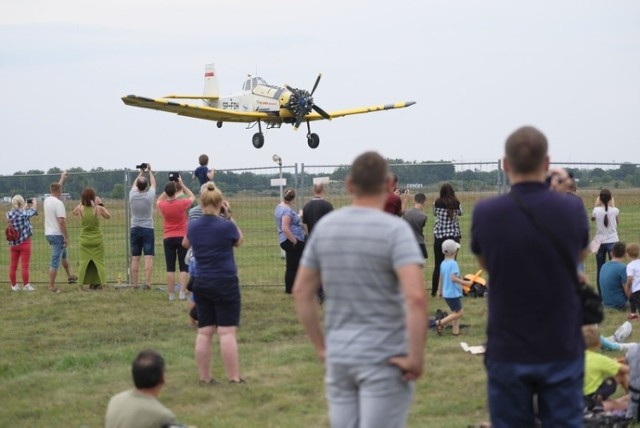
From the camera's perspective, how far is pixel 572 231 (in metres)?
4.50

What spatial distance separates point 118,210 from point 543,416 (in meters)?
13.7

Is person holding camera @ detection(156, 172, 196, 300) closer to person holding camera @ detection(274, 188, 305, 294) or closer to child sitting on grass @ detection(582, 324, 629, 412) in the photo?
person holding camera @ detection(274, 188, 305, 294)

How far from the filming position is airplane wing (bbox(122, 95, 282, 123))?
35244mm

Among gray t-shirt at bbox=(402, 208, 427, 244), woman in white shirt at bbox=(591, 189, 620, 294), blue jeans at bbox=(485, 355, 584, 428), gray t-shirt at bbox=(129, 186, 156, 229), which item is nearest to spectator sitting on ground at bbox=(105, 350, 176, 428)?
blue jeans at bbox=(485, 355, 584, 428)

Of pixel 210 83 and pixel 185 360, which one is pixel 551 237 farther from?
pixel 210 83

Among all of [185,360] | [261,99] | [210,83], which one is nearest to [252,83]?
[261,99]

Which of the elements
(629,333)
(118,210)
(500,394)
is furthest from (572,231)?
(118,210)

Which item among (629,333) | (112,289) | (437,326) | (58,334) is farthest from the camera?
(112,289)

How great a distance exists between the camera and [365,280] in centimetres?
448

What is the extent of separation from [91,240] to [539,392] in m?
12.3

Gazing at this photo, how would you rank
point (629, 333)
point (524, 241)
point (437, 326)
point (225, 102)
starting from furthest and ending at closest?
1. point (225, 102)
2. point (437, 326)
3. point (629, 333)
4. point (524, 241)

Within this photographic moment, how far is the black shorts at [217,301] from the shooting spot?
8758 mm

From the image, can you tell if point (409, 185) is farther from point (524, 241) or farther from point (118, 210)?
point (524, 241)

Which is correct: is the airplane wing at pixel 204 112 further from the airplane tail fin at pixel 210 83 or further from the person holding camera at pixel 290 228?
the person holding camera at pixel 290 228
